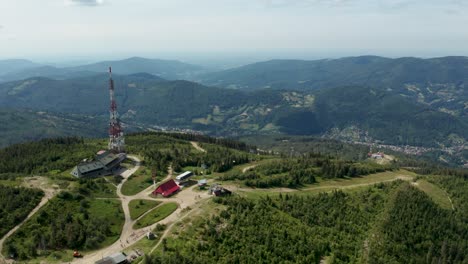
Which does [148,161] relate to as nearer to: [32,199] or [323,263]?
[32,199]

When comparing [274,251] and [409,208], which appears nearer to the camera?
[274,251]

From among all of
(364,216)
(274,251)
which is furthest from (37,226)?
(364,216)

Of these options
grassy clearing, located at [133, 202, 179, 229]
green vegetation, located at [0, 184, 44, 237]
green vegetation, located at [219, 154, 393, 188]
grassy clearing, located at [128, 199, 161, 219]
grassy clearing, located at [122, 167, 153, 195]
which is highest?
green vegetation, located at [0, 184, 44, 237]

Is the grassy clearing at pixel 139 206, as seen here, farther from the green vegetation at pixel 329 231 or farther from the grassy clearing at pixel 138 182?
the green vegetation at pixel 329 231

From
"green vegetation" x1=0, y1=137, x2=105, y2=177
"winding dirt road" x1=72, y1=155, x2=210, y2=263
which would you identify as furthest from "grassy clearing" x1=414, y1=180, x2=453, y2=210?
"green vegetation" x1=0, y1=137, x2=105, y2=177

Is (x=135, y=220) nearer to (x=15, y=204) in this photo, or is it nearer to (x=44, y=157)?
(x=15, y=204)

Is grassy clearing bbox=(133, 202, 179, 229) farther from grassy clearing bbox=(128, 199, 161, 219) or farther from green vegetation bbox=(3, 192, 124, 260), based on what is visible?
green vegetation bbox=(3, 192, 124, 260)

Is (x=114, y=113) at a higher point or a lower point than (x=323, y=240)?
higher

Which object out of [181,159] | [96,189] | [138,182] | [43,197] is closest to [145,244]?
[43,197]
